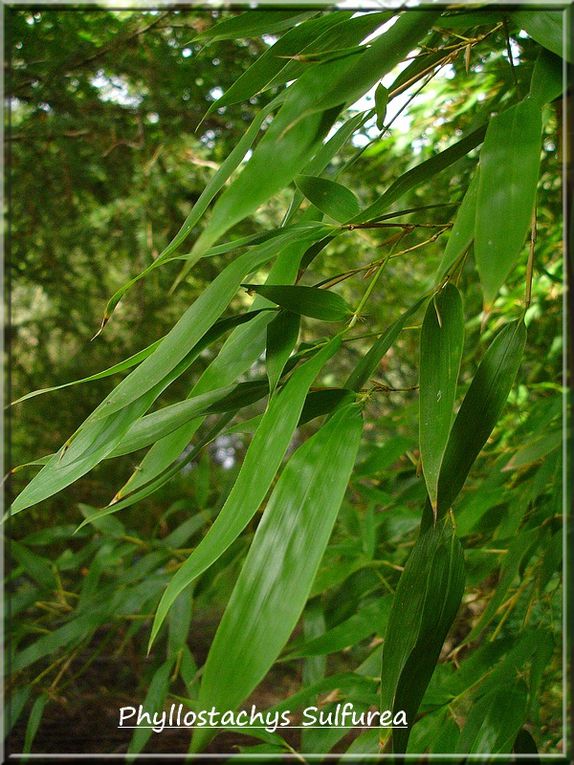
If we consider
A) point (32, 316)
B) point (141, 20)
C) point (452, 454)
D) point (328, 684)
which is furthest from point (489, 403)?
point (32, 316)

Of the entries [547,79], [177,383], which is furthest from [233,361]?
[177,383]

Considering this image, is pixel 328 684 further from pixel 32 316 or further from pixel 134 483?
pixel 32 316

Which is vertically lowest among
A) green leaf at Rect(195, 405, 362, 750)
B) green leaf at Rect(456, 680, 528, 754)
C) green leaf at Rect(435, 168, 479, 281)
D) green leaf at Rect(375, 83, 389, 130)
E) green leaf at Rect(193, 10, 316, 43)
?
green leaf at Rect(456, 680, 528, 754)

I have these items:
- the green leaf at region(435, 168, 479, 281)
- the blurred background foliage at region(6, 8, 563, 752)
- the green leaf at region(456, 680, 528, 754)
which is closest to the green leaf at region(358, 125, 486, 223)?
the green leaf at region(435, 168, 479, 281)

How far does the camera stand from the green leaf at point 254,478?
18 cm

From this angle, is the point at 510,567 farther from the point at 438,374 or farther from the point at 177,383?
the point at 177,383

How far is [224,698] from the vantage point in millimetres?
155

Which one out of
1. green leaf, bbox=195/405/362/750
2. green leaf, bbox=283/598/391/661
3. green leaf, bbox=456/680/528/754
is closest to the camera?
green leaf, bbox=195/405/362/750

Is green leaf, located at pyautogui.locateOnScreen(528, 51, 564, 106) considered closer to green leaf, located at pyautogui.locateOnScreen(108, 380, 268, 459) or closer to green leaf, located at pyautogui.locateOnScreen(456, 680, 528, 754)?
green leaf, located at pyautogui.locateOnScreen(108, 380, 268, 459)

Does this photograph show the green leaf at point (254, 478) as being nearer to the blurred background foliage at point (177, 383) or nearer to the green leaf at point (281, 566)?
the green leaf at point (281, 566)

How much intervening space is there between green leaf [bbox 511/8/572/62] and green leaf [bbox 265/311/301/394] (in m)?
0.11

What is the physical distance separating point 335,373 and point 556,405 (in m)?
0.52

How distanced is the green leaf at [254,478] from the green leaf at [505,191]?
2.4 inches

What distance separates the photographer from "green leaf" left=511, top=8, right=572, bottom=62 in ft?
0.70
